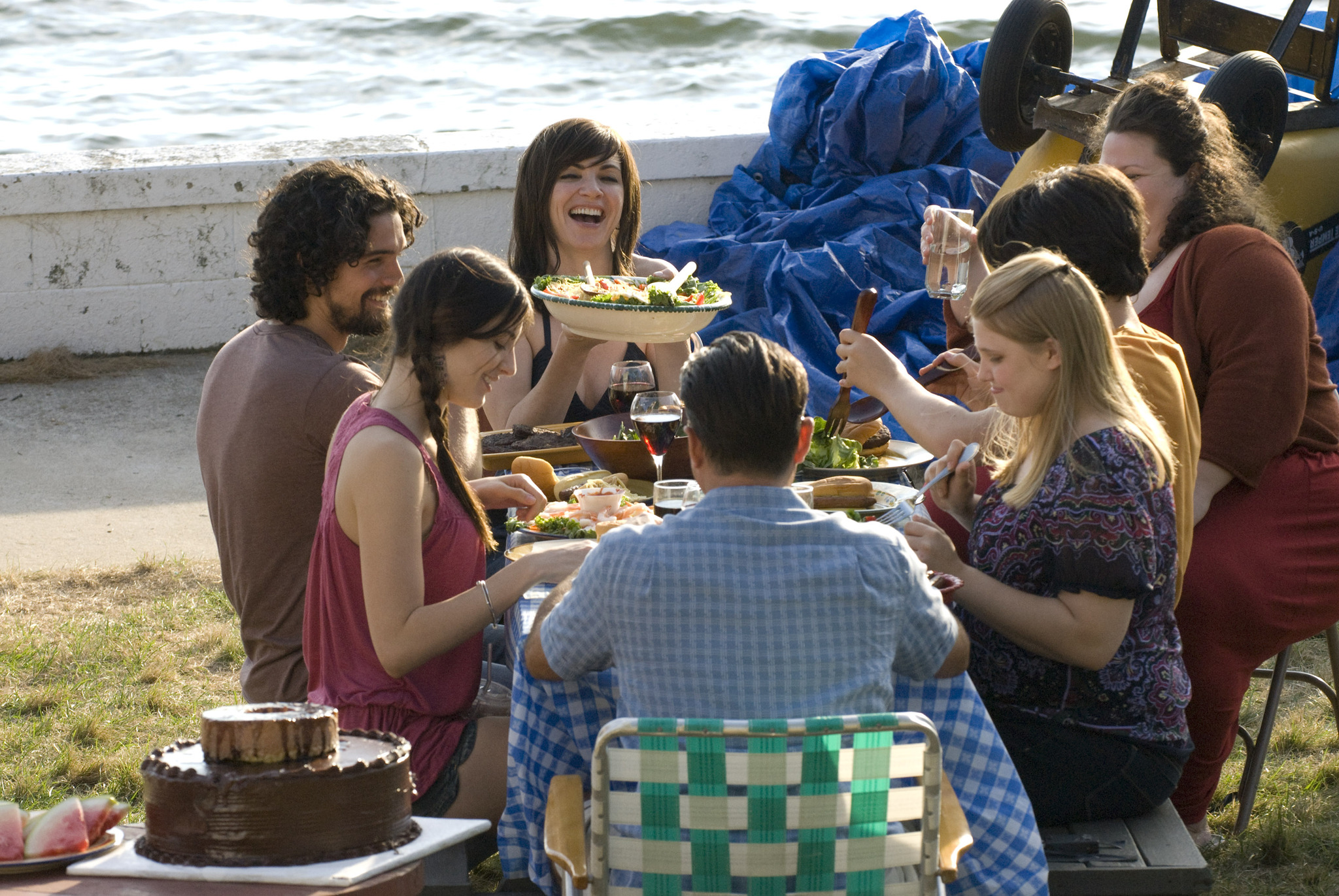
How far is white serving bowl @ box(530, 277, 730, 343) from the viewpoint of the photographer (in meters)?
3.03

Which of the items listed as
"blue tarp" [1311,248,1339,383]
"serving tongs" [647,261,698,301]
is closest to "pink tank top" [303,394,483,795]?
"serving tongs" [647,261,698,301]

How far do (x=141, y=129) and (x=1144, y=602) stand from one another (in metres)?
14.1

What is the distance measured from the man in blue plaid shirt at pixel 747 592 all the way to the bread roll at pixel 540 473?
1134 mm

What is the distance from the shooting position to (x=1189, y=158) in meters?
3.20

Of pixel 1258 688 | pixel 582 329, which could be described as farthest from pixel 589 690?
pixel 1258 688

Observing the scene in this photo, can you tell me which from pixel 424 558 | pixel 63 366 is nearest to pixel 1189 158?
pixel 424 558

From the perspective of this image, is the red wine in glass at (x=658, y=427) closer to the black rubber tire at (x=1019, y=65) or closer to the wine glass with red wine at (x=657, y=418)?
the wine glass with red wine at (x=657, y=418)

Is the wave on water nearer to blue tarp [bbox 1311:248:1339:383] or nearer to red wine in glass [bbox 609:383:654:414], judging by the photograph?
blue tarp [bbox 1311:248:1339:383]

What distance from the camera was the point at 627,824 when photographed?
1794 millimetres

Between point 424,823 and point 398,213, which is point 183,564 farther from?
point 424,823

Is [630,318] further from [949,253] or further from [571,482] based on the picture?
[949,253]

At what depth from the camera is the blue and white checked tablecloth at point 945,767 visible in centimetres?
205

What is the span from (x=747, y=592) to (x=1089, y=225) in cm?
123

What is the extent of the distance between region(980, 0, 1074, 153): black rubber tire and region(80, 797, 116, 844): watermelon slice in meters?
5.47
